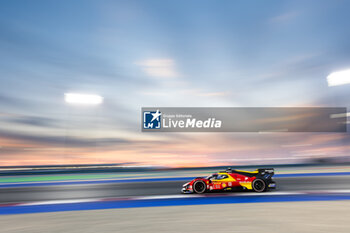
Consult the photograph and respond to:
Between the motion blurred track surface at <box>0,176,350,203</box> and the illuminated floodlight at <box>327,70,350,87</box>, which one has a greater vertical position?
the illuminated floodlight at <box>327,70,350,87</box>

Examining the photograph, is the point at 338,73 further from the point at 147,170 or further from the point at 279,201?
the point at 279,201

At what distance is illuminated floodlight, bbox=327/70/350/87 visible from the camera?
2922cm

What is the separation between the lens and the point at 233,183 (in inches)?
332

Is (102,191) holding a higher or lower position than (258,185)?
lower

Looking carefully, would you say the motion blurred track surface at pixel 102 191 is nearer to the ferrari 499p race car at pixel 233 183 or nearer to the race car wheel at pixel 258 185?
the ferrari 499p race car at pixel 233 183

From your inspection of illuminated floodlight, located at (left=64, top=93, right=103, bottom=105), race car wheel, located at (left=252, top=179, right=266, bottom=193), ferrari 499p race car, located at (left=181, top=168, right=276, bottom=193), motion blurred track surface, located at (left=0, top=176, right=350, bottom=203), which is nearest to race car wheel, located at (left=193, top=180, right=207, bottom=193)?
ferrari 499p race car, located at (left=181, top=168, right=276, bottom=193)

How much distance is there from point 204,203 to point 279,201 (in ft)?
6.73

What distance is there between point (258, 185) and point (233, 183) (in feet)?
2.63

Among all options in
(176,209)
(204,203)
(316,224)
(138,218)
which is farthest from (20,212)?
(316,224)

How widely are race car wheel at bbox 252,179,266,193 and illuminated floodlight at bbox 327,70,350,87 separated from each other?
84.5 feet

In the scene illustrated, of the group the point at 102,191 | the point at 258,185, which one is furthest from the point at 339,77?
the point at 102,191

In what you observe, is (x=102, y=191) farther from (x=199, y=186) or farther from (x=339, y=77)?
(x=339, y=77)

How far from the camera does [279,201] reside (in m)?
7.11

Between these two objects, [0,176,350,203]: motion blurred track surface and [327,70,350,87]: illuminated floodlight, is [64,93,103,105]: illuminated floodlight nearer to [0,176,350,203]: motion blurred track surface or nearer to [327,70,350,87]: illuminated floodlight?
[0,176,350,203]: motion blurred track surface
